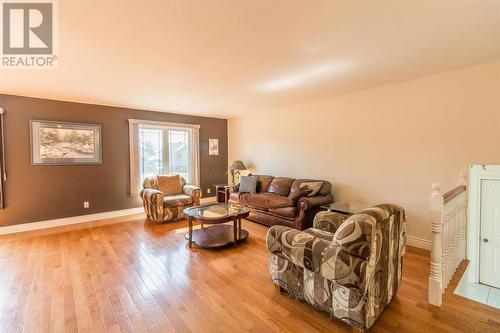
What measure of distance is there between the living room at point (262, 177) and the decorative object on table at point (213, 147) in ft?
4.47

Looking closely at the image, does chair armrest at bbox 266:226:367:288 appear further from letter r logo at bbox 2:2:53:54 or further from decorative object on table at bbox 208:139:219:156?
decorative object on table at bbox 208:139:219:156

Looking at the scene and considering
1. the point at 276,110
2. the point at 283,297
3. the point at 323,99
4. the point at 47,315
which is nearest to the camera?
the point at 47,315

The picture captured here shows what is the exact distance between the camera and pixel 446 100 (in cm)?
294

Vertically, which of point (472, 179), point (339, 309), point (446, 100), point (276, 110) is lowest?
point (339, 309)

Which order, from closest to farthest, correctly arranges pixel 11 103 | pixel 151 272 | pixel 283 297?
pixel 283 297
pixel 151 272
pixel 11 103

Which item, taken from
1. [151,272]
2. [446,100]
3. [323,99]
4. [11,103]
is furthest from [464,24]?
[11,103]

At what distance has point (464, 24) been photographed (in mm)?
1916

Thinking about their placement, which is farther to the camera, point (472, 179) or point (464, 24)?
point (472, 179)

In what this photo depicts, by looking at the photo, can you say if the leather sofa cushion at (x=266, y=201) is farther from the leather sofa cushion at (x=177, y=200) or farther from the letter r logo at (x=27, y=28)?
the letter r logo at (x=27, y=28)

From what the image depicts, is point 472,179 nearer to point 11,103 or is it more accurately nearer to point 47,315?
point 47,315

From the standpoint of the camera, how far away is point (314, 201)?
372 cm

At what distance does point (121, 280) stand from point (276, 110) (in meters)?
4.14

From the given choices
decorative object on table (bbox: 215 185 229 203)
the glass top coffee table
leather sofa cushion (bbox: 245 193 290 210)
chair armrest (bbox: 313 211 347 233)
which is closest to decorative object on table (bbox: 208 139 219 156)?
decorative object on table (bbox: 215 185 229 203)

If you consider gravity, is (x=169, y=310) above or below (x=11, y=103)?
below
